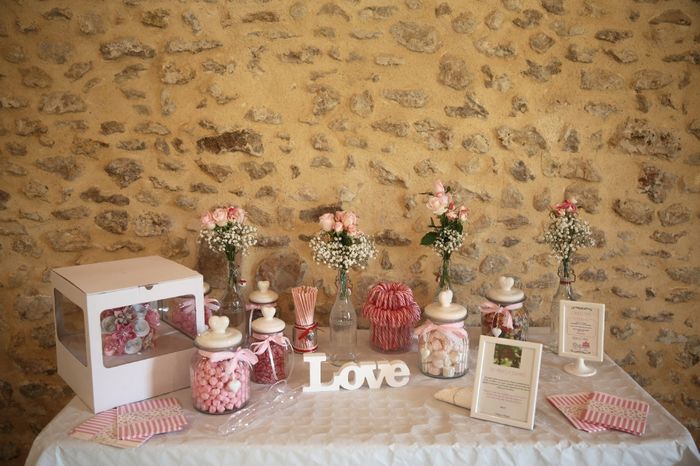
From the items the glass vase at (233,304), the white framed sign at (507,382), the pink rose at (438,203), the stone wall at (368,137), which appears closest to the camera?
the white framed sign at (507,382)

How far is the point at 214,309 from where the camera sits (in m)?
1.96

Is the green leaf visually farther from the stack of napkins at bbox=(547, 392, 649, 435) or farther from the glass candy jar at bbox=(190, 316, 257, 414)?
the glass candy jar at bbox=(190, 316, 257, 414)

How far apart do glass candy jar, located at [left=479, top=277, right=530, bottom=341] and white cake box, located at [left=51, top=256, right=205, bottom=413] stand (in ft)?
3.34

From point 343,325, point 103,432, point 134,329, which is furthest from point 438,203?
point 103,432

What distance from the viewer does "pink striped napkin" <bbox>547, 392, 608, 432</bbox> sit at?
1.53m

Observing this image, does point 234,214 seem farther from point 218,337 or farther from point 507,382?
point 507,382

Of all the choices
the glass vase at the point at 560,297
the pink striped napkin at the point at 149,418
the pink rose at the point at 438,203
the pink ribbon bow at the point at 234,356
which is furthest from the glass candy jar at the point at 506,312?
the pink striped napkin at the point at 149,418

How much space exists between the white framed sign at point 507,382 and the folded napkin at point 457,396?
0.05 m

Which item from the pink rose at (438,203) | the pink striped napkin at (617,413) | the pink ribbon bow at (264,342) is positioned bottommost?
the pink striped napkin at (617,413)

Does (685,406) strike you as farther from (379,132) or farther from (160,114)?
(160,114)

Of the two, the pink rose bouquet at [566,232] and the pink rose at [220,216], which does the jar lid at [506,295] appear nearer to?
the pink rose bouquet at [566,232]

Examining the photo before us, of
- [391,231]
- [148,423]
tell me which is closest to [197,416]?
[148,423]

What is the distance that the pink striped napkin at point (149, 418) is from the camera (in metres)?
1.50

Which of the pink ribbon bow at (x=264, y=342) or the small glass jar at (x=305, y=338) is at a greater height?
the pink ribbon bow at (x=264, y=342)
